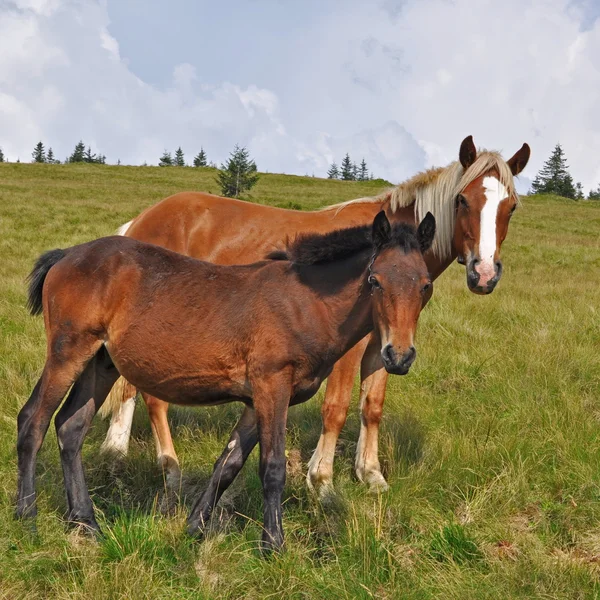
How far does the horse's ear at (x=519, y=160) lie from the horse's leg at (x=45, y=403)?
11.8 feet

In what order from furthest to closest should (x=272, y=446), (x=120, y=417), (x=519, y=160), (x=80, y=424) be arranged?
(x=120, y=417), (x=519, y=160), (x=80, y=424), (x=272, y=446)

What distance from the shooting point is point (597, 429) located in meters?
4.85

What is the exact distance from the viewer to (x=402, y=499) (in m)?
3.97

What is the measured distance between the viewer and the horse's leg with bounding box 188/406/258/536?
3.77 meters

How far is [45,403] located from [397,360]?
2308 millimetres

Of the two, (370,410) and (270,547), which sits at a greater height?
(370,410)

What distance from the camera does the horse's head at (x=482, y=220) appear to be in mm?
4426

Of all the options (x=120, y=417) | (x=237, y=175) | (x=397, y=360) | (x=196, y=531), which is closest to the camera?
(x=397, y=360)

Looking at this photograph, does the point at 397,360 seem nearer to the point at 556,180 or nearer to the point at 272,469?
the point at 272,469

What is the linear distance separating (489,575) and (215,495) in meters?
1.66

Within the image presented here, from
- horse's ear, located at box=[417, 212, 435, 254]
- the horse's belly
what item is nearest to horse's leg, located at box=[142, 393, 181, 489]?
the horse's belly

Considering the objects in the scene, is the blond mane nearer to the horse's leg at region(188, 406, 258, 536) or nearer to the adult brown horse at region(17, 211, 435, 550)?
the adult brown horse at region(17, 211, 435, 550)

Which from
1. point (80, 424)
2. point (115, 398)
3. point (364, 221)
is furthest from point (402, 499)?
point (115, 398)

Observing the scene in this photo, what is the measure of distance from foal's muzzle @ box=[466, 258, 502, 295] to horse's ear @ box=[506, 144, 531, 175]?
1043mm
